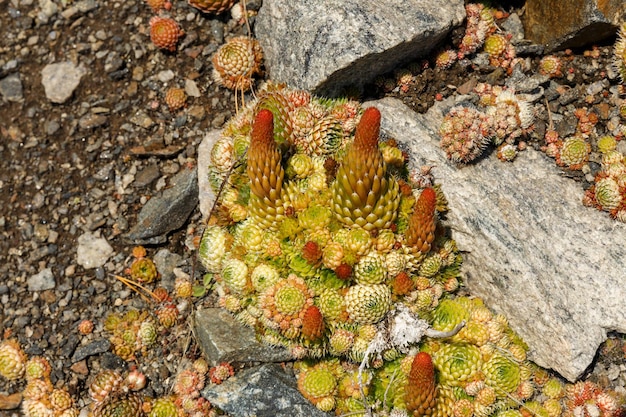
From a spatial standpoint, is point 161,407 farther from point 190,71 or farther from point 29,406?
point 190,71

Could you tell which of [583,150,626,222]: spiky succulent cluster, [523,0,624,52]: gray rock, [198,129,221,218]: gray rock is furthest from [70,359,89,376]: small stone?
[523,0,624,52]: gray rock

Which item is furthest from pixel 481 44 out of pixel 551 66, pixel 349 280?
pixel 349 280

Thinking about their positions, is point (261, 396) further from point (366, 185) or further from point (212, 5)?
point (212, 5)

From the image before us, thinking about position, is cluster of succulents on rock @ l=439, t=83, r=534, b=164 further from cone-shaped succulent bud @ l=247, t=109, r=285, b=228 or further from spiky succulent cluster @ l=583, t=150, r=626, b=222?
cone-shaped succulent bud @ l=247, t=109, r=285, b=228

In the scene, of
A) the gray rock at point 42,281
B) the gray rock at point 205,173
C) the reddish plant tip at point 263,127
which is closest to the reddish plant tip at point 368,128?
the reddish plant tip at point 263,127

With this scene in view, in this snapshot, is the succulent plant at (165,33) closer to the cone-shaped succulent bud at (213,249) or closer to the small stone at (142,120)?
the small stone at (142,120)

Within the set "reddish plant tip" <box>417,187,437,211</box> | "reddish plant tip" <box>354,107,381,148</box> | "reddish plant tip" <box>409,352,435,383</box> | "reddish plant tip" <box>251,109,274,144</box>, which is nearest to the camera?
"reddish plant tip" <box>354,107,381,148</box>
